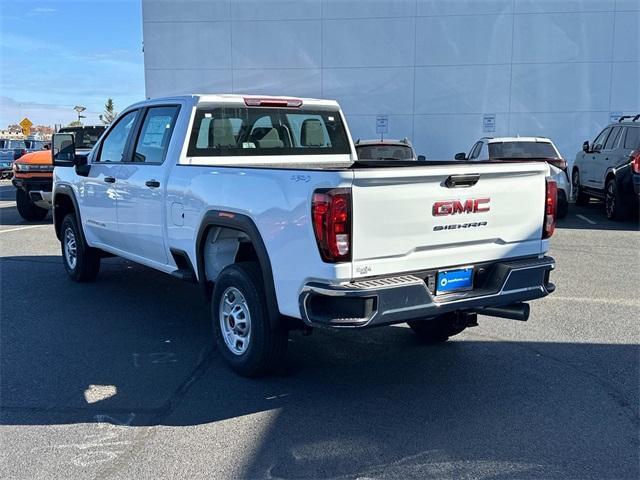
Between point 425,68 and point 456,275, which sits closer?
point 456,275

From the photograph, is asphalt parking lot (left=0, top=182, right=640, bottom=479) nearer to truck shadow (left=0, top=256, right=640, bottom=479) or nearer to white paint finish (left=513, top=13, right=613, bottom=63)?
truck shadow (left=0, top=256, right=640, bottom=479)

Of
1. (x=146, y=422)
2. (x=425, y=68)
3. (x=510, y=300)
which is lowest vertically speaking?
(x=146, y=422)

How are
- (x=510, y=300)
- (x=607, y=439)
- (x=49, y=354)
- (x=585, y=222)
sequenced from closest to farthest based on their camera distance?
(x=607, y=439) → (x=510, y=300) → (x=49, y=354) → (x=585, y=222)

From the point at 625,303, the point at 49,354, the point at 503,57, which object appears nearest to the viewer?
the point at 49,354

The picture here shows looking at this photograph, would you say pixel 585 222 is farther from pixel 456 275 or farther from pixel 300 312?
pixel 300 312

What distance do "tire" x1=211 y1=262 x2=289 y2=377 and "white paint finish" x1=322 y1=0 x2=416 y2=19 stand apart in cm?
1566

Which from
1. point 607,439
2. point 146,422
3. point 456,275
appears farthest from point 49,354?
point 607,439

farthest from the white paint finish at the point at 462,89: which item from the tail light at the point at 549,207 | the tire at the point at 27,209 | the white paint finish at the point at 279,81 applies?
the tail light at the point at 549,207

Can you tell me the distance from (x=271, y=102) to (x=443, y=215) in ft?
8.14

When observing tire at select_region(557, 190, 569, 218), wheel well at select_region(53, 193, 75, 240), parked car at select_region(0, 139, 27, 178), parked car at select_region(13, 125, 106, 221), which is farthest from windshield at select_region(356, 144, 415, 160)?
parked car at select_region(0, 139, 27, 178)

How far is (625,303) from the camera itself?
668 cm

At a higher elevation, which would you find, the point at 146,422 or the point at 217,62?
the point at 217,62

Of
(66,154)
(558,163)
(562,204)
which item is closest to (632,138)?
(558,163)

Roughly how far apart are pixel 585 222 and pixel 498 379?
9011mm
